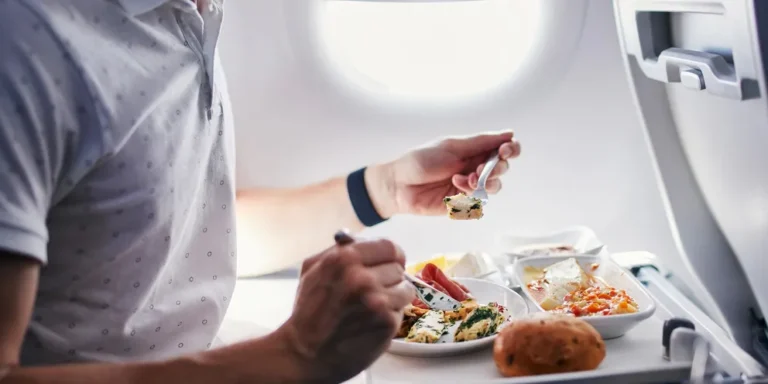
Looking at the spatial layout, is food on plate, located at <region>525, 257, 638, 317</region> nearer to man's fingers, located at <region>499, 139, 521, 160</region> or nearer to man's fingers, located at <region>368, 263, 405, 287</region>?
man's fingers, located at <region>499, 139, 521, 160</region>

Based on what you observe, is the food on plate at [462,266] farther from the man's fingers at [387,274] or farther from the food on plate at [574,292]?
the man's fingers at [387,274]

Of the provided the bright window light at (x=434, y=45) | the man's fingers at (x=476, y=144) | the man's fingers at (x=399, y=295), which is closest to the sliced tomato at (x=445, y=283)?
the man's fingers at (x=476, y=144)

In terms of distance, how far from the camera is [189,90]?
96cm

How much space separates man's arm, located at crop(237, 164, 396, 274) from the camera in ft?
4.55

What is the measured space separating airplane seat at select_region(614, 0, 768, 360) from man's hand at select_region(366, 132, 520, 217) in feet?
0.80

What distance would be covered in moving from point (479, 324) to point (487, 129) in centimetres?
62

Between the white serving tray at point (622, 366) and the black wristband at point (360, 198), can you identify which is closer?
the white serving tray at point (622, 366)

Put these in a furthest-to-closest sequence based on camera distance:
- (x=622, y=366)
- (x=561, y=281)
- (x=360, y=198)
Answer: (x=360, y=198)
(x=561, y=281)
(x=622, y=366)

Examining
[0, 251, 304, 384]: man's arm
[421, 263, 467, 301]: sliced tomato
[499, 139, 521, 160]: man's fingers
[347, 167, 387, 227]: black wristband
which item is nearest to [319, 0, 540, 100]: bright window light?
[347, 167, 387, 227]: black wristband

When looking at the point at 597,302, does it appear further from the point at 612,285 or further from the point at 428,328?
the point at 428,328

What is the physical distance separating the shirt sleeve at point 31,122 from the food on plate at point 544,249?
33.4 inches

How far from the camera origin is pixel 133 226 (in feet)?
2.78

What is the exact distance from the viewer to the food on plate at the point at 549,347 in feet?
2.79

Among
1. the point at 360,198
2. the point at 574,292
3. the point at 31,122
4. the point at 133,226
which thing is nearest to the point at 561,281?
the point at 574,292
